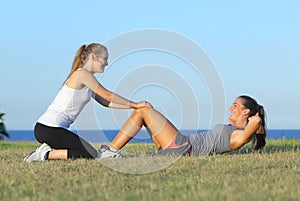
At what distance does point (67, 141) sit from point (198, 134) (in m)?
2.03

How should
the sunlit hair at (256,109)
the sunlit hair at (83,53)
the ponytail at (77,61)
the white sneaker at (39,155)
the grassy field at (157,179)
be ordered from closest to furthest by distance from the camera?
the grassy field at (157,179)
the sunlit hair at (83,53)
the white sneaker at (39,155)
the ponytail at (77,61)
the sunlit hair at (256,109)

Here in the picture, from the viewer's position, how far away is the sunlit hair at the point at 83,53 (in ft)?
26.8

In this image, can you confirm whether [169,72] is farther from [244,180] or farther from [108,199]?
[108,199]

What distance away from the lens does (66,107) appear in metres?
8.38

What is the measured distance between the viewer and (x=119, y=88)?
802cm

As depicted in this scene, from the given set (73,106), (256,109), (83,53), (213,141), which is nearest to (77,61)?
(83,53)

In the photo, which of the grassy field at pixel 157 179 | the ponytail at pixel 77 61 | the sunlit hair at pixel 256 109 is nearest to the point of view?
the grassy field at pixel 157 179

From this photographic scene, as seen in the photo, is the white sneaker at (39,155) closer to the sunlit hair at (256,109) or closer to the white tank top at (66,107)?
the white tank top at (66,107)

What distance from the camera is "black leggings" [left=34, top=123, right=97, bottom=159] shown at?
27.4 ft

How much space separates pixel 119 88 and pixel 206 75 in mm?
1238

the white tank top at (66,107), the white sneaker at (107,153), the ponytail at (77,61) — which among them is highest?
the ponytail at (77,61)

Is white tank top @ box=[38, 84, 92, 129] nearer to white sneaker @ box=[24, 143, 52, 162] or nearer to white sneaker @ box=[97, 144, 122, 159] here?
white sneaker @ box=[24, 143, 52, 162]

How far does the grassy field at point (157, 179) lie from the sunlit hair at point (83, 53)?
4.87 ft

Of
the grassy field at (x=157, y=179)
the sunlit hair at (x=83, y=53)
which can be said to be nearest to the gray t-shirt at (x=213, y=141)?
the grassy field at (x=157, y=179)
